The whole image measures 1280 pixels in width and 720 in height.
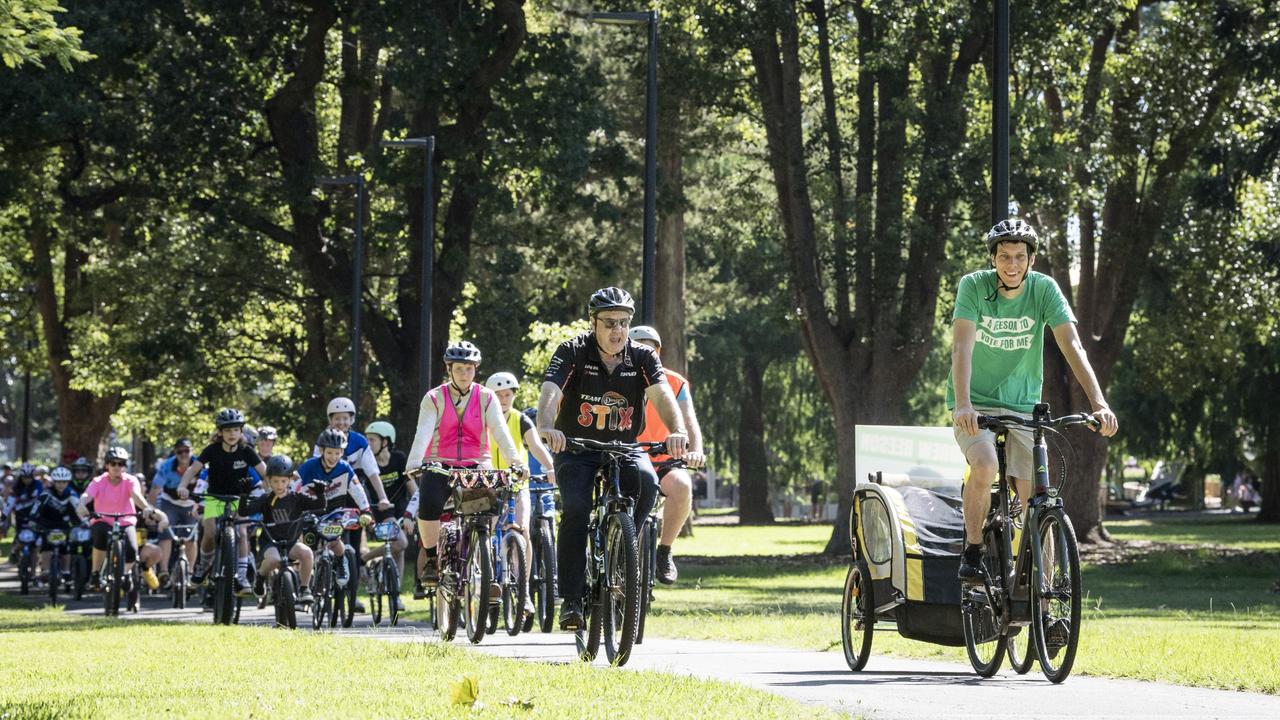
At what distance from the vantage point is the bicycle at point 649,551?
10812 mm

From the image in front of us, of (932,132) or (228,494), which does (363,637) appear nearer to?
(228,494)

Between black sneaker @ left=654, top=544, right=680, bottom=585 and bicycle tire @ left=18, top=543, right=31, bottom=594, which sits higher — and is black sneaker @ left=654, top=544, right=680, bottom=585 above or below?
above

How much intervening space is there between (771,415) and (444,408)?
158 feet

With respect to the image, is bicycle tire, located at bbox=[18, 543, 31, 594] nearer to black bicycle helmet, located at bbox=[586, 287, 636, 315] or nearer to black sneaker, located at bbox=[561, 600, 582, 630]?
black sneaker, located at bbox=[561, 600, 582, 630]

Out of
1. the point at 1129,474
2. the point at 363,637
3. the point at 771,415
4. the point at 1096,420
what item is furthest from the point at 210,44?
the point at 1129,474

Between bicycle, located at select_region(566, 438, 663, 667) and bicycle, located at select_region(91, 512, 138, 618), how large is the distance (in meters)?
11.0

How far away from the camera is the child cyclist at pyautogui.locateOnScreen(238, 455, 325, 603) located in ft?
53.9

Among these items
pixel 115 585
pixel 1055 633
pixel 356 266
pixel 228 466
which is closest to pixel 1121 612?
pixel 228 466

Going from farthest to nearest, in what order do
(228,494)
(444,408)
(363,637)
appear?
(228,494) → (363,637) → (444,408)

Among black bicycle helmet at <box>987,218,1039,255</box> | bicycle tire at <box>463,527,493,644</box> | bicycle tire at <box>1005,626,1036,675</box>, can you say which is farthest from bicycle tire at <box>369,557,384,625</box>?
black bicycle helmet at <box>987,218,1039,255</box>

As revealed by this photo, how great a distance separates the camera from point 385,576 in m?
17.4

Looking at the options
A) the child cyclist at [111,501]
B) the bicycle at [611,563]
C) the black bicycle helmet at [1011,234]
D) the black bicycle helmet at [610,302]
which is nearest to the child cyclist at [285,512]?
the child cyclist at [111,501]

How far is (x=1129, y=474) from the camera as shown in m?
123

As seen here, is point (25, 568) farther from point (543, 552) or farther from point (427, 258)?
point (543, 552)
